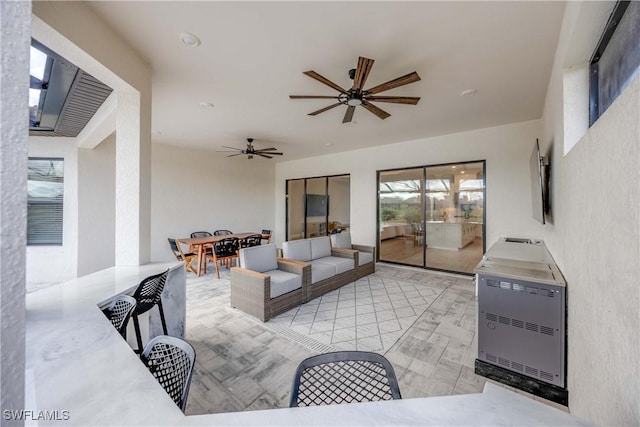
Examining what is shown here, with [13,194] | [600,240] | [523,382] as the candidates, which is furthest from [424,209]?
[13,194]

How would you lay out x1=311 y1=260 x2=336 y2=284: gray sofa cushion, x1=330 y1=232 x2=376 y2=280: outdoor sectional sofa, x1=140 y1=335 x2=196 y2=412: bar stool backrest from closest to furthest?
x1=140 y1=335 x2=196 y2=412: bar stool backrest < x1=311 y1=260 x2=336 y2=284: gray sofa cushion < x1=330 y1=232 x2=376 y2=280: outdoor sectional sofa

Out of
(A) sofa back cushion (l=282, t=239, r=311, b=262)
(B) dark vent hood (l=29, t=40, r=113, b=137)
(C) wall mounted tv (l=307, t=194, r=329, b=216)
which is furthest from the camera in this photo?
(C) wall mounted tv (l=307, t=194, r=329, b=216)

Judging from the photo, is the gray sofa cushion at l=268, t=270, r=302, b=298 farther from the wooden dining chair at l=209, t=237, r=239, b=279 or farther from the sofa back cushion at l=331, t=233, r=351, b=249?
the wooden dining chair at l=209, t=237, r=239, b=279

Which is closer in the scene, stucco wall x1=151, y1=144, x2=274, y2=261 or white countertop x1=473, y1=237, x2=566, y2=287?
white countertop x1=473, y1=237, x2=566, y2=287

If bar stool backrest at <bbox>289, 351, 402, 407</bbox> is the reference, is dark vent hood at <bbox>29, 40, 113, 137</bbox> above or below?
above

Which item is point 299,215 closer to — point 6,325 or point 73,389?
point 73,389

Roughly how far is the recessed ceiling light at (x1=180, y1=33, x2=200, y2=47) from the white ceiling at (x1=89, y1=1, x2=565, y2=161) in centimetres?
5

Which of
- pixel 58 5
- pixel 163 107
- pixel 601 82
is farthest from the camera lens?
pixel 163 107

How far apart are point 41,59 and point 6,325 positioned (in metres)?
3.29

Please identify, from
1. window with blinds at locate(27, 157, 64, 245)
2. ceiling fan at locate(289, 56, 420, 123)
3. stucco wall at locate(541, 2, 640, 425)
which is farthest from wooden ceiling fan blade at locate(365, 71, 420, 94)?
window with blinds at locate(27, 157, 64, 245)

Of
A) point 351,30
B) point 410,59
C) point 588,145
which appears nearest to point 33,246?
point 351,30

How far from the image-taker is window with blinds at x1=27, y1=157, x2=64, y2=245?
4.56 m

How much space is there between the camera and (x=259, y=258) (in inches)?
143

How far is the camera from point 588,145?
4.27 ft
